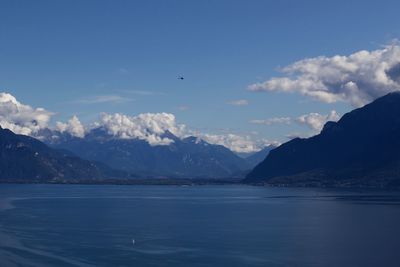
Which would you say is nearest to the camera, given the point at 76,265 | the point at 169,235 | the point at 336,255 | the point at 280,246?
the point at 76,265

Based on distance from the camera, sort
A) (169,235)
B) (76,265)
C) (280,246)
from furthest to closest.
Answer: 1. (169,235)
2. (280,246)
3. (76,265)

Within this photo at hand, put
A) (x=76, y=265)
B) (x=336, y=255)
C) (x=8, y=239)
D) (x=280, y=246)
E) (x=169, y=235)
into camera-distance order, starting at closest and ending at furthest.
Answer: (x=76, y=265)
(x=336, y=255)
(x=280, y=246)
(x=8, y=239)
(x=169, y=235)

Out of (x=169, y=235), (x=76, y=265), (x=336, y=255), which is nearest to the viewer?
(x=76, y=265)

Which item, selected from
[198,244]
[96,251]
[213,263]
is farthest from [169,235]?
[213,263]

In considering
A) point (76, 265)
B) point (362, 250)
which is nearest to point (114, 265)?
point (76, 265)

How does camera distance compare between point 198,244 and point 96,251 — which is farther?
point 198,244

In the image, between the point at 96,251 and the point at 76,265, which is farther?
the point at 96,251

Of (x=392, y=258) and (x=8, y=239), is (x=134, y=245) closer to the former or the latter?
(x=8, y=239)

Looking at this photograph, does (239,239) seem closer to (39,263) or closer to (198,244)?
(198,244)
